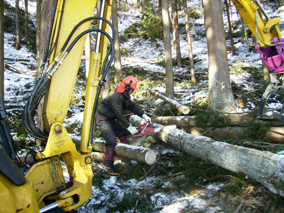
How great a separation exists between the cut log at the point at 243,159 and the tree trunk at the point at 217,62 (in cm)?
205

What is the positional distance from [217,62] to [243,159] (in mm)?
3470

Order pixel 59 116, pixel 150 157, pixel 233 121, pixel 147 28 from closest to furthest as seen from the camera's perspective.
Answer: pixel 59 116
pixel 150 157
pixel 233 121
pixel 147 28

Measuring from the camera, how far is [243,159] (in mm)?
2699

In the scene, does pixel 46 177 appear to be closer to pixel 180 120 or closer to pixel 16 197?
pixel 16 197

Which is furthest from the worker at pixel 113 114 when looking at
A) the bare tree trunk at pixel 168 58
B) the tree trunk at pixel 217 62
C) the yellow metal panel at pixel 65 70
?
the bare tree trunk at pixel 168 58

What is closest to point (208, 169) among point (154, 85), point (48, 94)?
point (48, 94)

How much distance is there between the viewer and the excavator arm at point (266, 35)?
399cm

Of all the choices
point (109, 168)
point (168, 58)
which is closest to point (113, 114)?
point (109, 168)

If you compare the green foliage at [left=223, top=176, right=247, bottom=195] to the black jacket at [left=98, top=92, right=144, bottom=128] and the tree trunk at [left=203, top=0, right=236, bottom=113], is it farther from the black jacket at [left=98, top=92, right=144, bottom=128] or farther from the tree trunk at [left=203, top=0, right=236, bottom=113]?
the tree trunk at [left=203, top=0, right=236, bottom=113]

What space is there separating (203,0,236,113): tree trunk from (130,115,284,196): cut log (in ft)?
6.72

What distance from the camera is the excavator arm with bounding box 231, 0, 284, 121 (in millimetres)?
3993

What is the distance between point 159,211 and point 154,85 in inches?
329

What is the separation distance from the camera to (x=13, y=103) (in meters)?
9.23

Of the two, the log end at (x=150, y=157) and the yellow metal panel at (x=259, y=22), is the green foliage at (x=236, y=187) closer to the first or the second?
the log end at (x=150, y=157)
